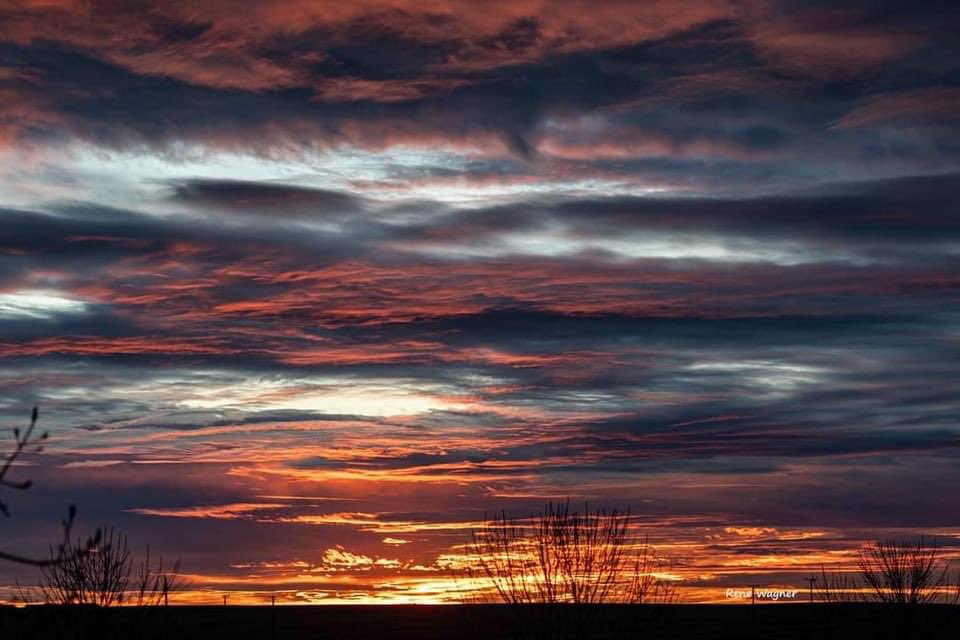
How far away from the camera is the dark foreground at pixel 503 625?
24.6 metres

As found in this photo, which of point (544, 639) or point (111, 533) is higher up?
point (111, 533)

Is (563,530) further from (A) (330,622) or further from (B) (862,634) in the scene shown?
(A) (330,622)

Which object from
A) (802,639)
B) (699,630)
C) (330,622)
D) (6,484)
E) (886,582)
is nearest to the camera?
(6,484)

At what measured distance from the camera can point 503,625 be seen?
2895 cm

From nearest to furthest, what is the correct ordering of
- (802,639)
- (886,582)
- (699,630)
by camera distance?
1. (886,582)
2. (802,639)
3. (699,630)

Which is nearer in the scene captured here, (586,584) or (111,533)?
(586,584)

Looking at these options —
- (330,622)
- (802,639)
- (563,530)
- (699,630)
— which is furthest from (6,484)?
(330,622)

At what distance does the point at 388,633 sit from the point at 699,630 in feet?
113

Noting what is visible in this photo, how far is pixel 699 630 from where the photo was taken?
131625 millimetres

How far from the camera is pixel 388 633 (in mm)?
137750

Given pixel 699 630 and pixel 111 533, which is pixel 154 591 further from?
pixel 699 630

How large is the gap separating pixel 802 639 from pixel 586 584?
309 ft

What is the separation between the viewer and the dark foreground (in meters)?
24.6

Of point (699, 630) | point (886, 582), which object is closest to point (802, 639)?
point (699, 630)
